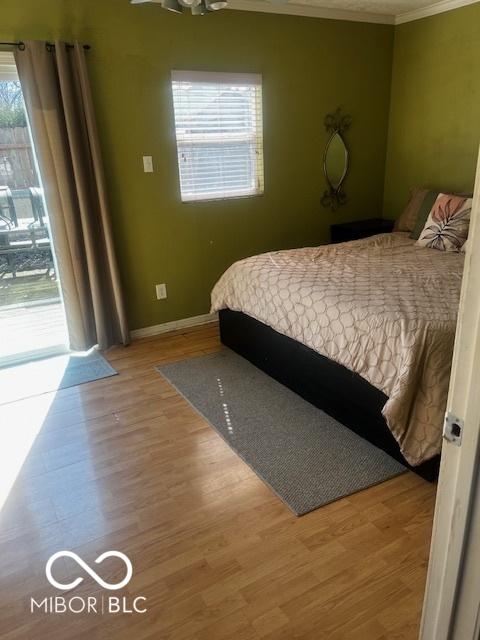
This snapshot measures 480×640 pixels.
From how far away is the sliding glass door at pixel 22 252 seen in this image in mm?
3119

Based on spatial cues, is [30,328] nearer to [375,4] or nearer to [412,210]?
[412,210]

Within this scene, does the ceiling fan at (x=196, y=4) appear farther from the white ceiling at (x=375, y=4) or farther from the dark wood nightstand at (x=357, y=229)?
the dark wood nightstand at (x=357, y=229)

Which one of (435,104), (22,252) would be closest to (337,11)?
(435,104)

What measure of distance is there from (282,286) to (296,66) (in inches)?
88.9

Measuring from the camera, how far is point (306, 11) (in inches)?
152

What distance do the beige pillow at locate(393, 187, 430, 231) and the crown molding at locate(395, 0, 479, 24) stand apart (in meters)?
1.41

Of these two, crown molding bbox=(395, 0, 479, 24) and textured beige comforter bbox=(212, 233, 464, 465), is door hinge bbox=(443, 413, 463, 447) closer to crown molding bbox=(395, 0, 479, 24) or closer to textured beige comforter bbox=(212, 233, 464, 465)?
textured beige comforter bbox=(212, 233, 464, 465)

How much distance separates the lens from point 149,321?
3.91 meters

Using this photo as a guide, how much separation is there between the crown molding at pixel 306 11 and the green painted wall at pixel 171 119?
0.05m

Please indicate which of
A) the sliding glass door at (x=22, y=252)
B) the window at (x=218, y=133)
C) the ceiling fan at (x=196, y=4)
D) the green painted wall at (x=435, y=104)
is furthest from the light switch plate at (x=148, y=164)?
the green painted wall at (x=435, y=104)

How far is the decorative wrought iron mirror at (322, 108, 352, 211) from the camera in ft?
14.2

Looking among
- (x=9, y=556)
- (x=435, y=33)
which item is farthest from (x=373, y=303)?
(x=435, y=33)

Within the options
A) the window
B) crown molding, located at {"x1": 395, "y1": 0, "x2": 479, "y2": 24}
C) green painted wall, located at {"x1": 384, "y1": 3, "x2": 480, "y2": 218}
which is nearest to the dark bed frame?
the window

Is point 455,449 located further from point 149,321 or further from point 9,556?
point 149,321
